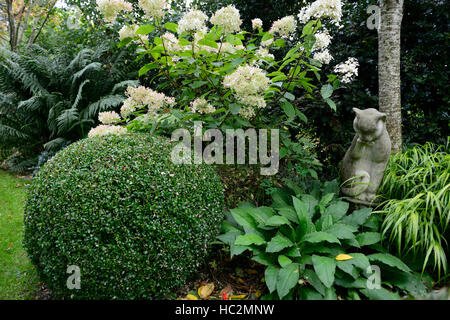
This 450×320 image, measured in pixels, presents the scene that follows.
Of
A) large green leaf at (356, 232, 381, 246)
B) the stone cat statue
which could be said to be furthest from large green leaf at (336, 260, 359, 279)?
the stone cat statue

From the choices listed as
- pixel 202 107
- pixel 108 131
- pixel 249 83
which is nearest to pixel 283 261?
pixel 249 83

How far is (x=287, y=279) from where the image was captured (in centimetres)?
188

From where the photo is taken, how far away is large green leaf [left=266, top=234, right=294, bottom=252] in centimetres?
202

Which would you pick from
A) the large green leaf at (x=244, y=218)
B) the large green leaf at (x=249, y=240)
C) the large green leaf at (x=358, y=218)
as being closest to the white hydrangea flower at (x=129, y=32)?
the large green leaf at (x=244, y=218)

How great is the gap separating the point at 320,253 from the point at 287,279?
1.37ft

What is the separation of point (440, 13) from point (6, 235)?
5518mm

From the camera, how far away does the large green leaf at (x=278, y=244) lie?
2.02m

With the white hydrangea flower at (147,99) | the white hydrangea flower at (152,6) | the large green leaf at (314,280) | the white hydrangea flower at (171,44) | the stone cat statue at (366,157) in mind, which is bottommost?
the large green leaf at (314,280)

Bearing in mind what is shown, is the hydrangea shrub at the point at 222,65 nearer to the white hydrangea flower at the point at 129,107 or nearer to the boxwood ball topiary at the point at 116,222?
the white hydrangea flower at the point at 129,107

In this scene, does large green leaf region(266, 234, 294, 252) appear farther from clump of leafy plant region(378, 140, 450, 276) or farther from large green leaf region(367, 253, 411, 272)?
clump of leafy plant region(378, 140, 450, 276)

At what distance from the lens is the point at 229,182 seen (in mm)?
2904

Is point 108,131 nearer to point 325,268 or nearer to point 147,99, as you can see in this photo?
point 147,99

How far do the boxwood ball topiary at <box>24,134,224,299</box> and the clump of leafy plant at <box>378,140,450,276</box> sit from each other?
1508mm

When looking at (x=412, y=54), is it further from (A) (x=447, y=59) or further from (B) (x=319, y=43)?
(B) (x=319, y=43)
